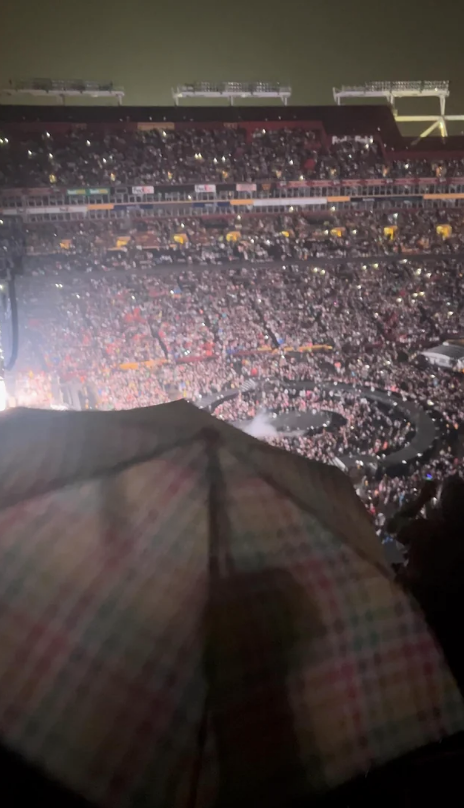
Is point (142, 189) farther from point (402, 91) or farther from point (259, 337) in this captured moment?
point (402, 91)

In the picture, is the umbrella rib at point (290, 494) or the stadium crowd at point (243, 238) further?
the stadium crowd at point (243, 238)

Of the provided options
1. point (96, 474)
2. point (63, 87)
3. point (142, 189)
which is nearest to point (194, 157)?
point (142, 189)

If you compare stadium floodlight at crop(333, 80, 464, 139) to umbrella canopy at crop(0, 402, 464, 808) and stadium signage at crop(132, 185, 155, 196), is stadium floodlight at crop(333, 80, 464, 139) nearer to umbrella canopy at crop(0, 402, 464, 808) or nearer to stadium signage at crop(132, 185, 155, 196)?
stadium signage at crop(132, 185, 155, 196)

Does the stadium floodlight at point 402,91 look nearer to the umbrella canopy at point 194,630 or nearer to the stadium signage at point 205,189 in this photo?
the stadium signage at point 205,189

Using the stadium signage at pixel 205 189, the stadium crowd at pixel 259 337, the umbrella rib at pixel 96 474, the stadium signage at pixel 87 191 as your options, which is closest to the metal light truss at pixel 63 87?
the stadium signage at pixel 87 191

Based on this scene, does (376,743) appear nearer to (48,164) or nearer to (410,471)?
(410,471)

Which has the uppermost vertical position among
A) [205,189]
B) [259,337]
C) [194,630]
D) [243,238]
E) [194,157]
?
[194,157]

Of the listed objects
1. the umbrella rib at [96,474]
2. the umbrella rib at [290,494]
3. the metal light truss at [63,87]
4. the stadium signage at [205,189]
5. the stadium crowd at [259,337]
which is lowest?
the stadium crowd at [259,337]

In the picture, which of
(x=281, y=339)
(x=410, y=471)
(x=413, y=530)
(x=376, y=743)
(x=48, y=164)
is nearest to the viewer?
(x=376, y=743)

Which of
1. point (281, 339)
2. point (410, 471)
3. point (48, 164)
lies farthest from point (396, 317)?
point (48, 164)
